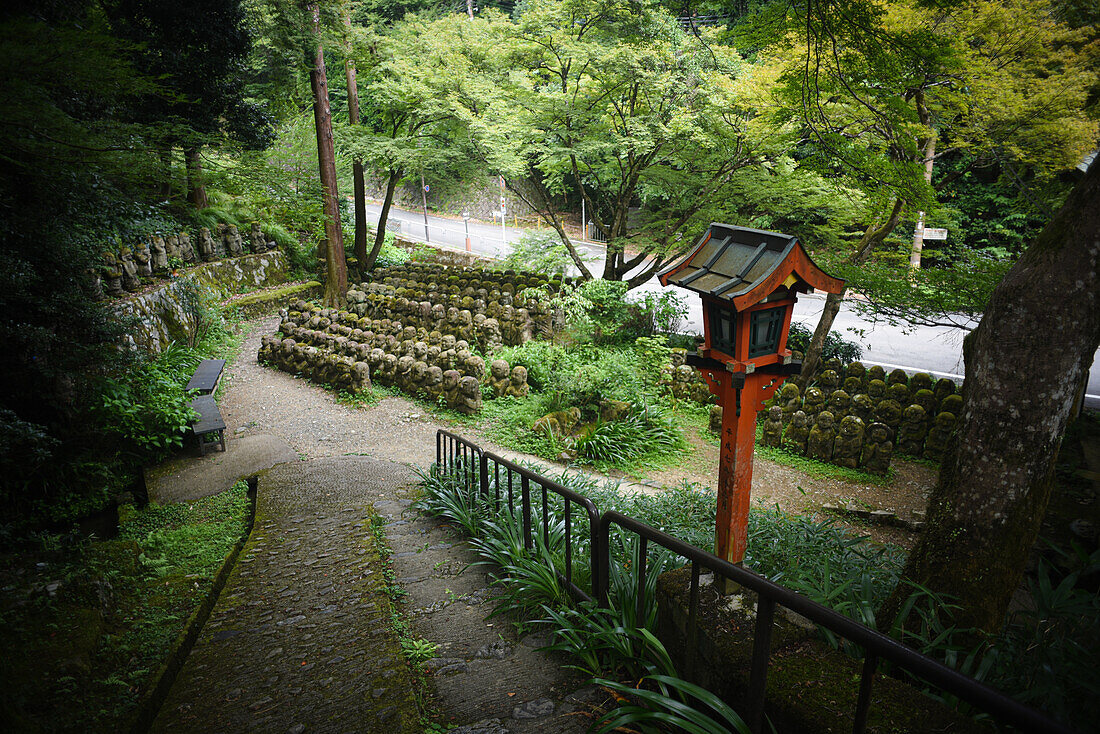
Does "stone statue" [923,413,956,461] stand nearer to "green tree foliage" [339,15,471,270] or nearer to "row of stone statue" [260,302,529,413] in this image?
"row of stone statue" [260,302,529,413]

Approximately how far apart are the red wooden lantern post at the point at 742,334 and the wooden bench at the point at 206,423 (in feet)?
21.8

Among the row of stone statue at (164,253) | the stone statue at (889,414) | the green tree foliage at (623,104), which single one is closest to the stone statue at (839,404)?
the stone statue at (889,414)

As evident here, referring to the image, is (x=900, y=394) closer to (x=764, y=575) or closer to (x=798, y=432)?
(x=798, y=432)

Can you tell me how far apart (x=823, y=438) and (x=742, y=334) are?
227 inches

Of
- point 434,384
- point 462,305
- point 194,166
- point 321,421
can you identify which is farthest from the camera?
point 462,305

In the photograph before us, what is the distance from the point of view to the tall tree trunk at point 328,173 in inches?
529

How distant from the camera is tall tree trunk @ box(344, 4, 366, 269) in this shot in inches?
570

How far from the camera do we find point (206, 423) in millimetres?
7098

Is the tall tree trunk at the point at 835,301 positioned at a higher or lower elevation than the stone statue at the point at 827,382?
higher

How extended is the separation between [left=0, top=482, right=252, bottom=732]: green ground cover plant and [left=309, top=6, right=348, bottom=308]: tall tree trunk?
10.1 m

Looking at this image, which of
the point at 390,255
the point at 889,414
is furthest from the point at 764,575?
the point at 390,255

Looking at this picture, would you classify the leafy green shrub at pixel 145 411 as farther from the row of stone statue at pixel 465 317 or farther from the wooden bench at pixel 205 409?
the row of stone statue at pixel 465 317

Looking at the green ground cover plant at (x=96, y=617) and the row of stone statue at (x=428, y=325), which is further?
the row of stone statue at (x=428, y=325)

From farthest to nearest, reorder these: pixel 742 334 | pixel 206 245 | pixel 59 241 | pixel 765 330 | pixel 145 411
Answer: pixel 206 245 < pixel 145 411 < pixel 59 241 < pixel 765 330 < pixel 742 334
